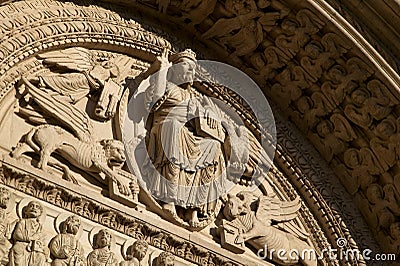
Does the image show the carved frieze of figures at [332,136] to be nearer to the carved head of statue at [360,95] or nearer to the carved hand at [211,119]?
the carved head of statue at [360,95]

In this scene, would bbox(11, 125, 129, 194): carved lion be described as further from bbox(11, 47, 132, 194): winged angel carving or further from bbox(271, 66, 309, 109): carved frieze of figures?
bbox(271, 66, 309, 109): carved frieze of figures

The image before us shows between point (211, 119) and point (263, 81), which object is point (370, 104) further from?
point (211, 119)

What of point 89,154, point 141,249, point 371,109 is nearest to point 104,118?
point 89,154

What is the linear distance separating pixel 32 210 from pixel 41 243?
214mm

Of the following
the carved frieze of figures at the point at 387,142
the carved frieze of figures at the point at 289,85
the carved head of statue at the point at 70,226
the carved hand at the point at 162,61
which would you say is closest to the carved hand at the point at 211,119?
the carved hand at the point at 162,61

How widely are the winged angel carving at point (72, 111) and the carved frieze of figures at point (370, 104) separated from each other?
1.82 metres

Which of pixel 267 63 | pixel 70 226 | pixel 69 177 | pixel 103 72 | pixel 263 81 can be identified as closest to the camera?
pixel 70 226

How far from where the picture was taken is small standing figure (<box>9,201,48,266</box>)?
23.2 feet

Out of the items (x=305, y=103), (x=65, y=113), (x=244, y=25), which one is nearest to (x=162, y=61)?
(x=244, y=25)

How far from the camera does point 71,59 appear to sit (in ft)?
26.3

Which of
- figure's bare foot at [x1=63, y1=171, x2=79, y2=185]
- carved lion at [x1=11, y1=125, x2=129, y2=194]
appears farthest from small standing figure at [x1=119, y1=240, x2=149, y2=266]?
figure's bare foot at [x1=63, y1=171, x2=79, y2=185]

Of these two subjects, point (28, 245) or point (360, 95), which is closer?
point (28, 245)

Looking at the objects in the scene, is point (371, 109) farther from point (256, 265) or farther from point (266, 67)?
point (256, 265)

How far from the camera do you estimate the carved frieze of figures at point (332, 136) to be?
351 inches
